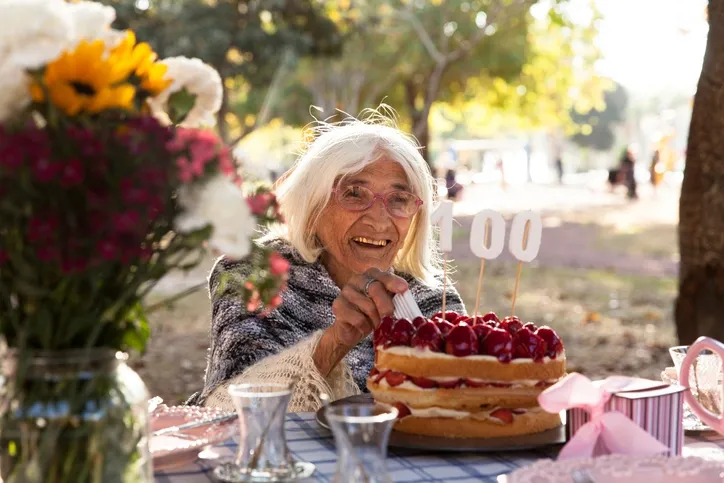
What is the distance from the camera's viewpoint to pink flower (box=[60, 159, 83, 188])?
129cm

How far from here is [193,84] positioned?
1593mm

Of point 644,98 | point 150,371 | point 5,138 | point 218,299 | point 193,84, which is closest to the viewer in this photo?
point 5,138

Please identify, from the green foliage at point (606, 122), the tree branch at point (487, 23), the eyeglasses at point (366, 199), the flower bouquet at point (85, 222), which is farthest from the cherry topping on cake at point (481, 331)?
the green foliage at point (606, 122)

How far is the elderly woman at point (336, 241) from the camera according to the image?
9.87 feet

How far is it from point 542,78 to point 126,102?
87.5 feet

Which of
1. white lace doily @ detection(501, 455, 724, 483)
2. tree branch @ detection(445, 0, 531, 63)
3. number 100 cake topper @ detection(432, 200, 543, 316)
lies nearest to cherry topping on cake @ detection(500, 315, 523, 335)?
number 100 cake topper @ detection(432, 200, 543, 316)

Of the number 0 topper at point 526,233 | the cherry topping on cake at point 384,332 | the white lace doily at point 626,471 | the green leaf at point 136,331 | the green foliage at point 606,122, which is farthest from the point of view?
the green foliage at point 606,122

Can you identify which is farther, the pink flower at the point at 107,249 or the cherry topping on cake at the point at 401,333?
the cherry topping on cake at the point at 401,333

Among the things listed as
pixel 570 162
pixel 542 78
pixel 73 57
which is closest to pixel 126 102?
pixel 73 57

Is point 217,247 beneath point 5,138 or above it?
beneath

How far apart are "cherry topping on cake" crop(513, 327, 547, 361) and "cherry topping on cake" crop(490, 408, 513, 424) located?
12 cm

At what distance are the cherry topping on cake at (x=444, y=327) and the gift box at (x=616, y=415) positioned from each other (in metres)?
0.34

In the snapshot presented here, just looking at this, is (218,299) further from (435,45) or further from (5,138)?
(435,45)

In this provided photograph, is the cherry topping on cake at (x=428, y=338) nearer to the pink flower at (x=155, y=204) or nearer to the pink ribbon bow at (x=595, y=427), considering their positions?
the pink ribbon bow at (x=595, y=427)
